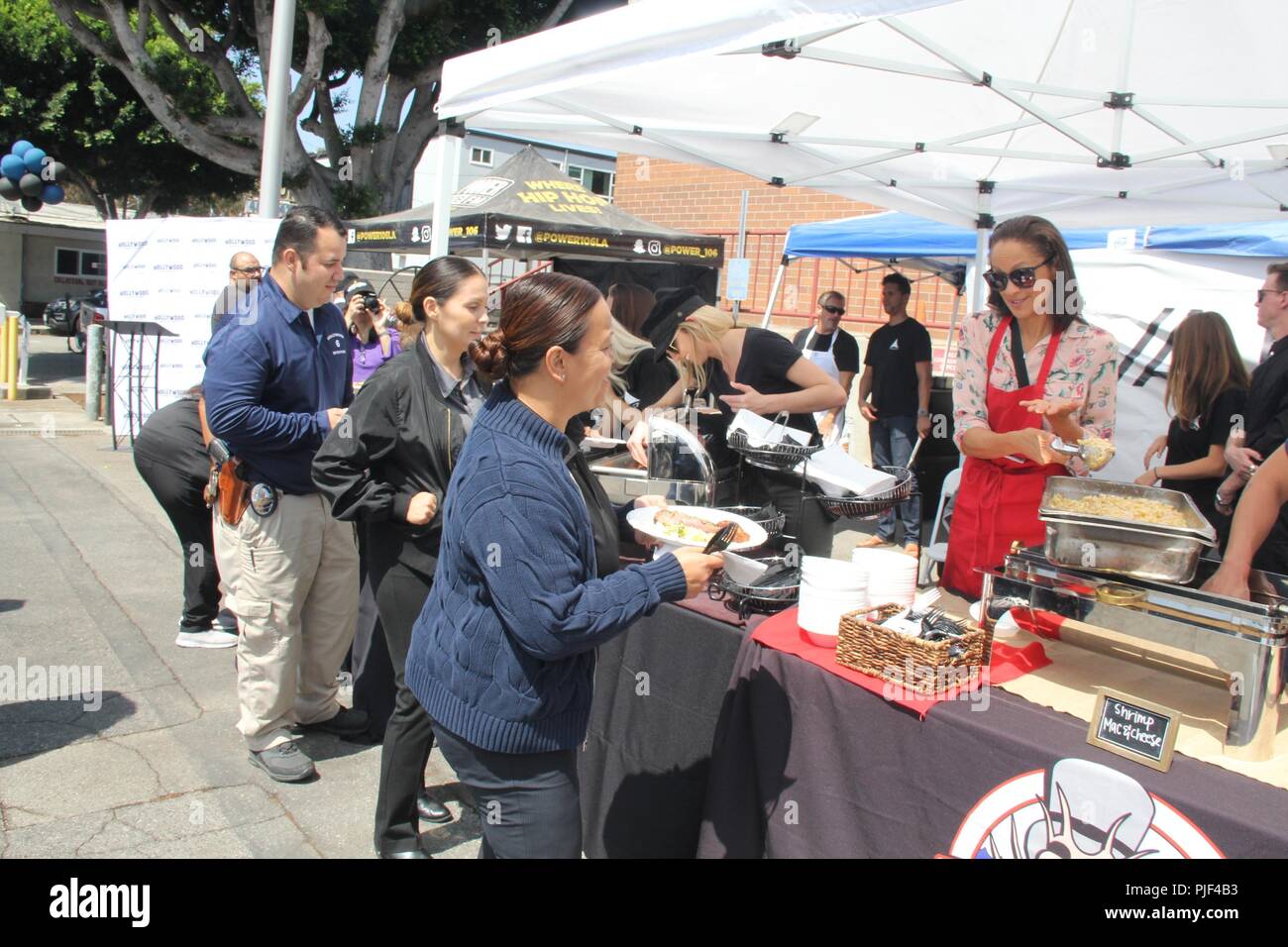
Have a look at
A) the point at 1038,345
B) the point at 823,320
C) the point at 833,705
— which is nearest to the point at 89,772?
the point at 833,705

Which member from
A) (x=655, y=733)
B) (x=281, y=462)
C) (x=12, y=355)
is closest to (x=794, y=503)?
(x=655, y=733)

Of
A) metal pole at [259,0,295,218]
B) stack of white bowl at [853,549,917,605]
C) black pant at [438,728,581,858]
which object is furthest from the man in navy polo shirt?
metal pole at [259,0,295,218]

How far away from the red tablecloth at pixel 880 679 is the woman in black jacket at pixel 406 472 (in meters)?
1.13

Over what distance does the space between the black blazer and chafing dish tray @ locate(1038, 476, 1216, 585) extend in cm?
181

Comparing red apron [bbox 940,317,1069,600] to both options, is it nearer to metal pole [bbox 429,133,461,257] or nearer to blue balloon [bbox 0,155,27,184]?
metal pole [bbox 429,133,461,257]

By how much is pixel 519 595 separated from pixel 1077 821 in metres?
1.26

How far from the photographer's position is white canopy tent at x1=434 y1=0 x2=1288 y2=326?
11.8 feet

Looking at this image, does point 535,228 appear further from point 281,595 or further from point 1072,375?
point 1072,375

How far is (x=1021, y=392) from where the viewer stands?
2.85 meters

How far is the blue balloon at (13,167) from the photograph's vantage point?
55.0 ft

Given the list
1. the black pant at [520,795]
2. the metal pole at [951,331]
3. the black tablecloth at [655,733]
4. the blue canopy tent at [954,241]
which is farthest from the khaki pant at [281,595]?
Answer: the metal pole at [951,331]

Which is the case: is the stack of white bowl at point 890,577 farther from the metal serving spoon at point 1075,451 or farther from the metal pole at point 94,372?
the metal pole at point 94,372
